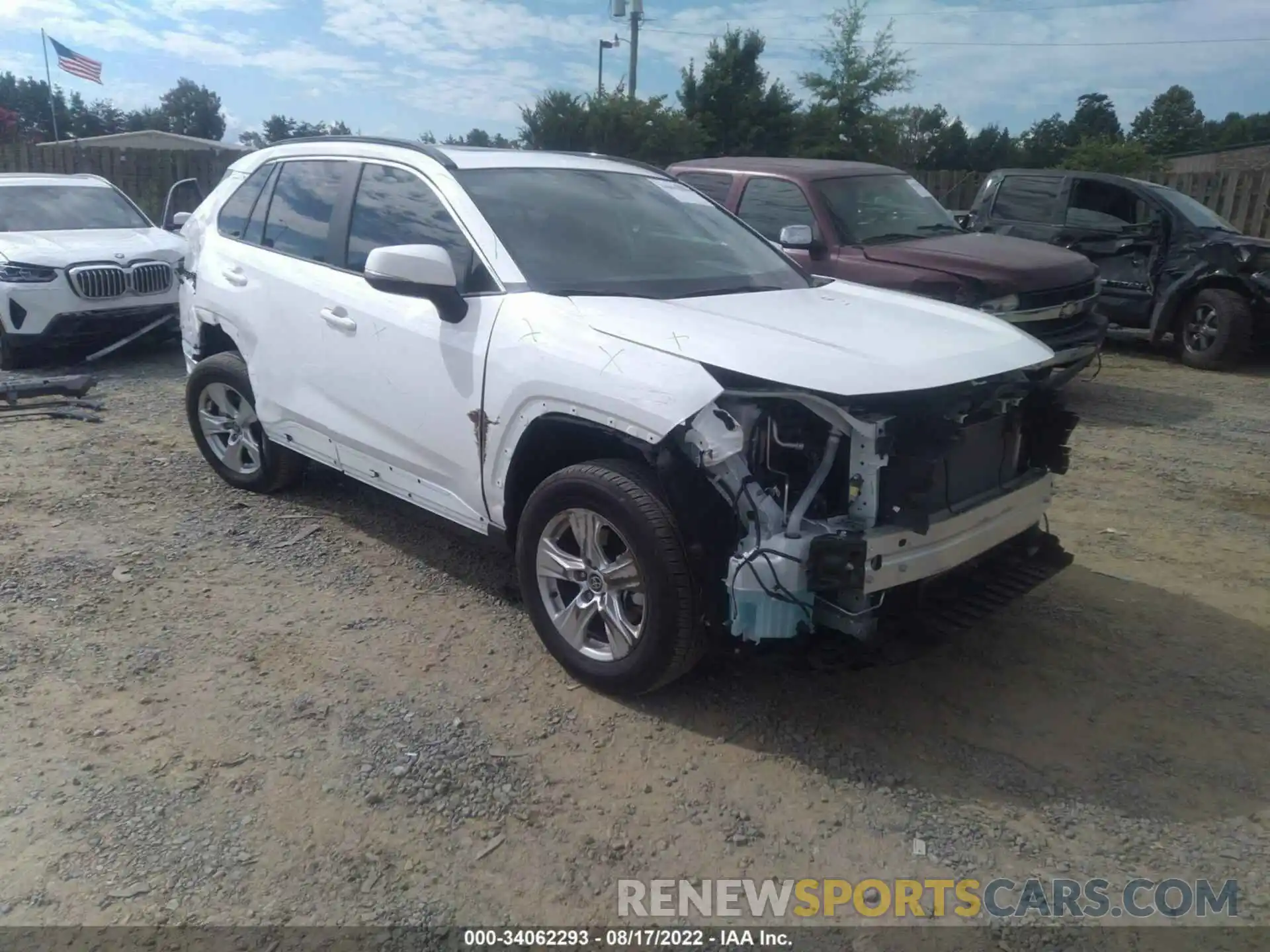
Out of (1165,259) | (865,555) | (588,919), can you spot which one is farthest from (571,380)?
(1165,259)

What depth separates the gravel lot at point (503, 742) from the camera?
2873 mm

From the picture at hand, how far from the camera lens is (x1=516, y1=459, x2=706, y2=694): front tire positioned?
10.9 ft

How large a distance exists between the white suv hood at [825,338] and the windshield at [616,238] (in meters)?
0.22

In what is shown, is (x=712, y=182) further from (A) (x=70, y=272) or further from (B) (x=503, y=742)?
(B) (x=503, y=742)

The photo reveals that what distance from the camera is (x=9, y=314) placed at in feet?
29.6

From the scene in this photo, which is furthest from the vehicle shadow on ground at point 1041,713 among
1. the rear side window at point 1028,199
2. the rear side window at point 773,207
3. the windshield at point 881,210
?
the rear side window at point 1028,199

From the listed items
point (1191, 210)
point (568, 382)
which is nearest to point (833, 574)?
point (568, 382)

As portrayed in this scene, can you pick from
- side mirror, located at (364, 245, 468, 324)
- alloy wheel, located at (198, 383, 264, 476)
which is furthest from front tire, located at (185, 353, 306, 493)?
side mirror, located at (364, 245, 468, 324)

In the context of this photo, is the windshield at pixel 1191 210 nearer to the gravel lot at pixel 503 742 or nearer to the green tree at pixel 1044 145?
the gravel lot at pixel 503 742

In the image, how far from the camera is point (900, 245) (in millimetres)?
7988

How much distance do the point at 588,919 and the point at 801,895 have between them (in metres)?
0.59

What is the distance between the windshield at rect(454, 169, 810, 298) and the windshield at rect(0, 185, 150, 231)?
7.72 m

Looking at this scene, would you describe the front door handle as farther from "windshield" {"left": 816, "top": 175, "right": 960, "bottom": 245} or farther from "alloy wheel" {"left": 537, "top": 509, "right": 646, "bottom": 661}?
"windshield" {"left": 816, "top": 175, "right": 960, "bottom": 245}

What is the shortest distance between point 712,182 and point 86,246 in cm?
590
